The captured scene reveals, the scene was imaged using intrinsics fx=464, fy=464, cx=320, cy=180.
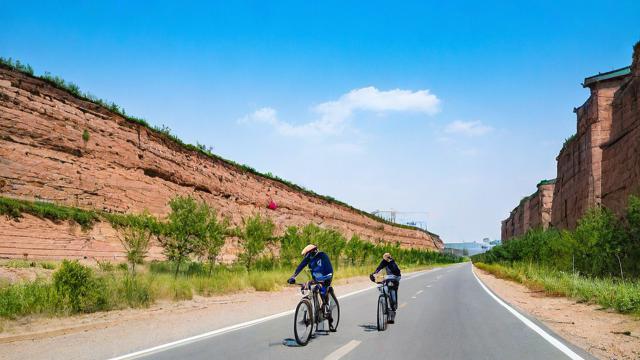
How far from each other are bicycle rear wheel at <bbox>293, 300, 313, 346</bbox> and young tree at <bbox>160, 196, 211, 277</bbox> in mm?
17078

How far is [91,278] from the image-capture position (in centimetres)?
1415

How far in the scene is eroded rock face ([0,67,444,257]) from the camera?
2722cm

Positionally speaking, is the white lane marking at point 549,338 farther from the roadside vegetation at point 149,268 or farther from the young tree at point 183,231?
the young tree at point 183,231

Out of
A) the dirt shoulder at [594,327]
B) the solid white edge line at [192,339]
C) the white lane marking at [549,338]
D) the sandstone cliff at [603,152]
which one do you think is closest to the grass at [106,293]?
the solid white edge line at [192,339]

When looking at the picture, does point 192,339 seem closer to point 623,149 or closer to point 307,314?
point 307,314

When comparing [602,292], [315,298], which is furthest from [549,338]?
[602,292]

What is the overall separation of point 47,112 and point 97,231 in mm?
9053

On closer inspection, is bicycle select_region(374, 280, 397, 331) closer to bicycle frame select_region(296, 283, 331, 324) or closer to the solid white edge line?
bicycle frame select_region(296, 283, 331, 324)

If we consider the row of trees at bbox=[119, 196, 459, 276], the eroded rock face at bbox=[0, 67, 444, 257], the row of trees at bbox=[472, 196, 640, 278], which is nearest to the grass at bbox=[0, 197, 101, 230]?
the eroded rock face at bbox=[0, 67, 444, 257]

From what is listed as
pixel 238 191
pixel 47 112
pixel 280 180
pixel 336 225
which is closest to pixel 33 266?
pixel 47 112

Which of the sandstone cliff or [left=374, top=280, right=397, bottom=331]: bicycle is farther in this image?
the sandstone cliff

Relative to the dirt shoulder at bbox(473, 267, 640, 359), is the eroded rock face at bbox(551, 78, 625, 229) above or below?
above

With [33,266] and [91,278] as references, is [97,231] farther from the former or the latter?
[91,278]

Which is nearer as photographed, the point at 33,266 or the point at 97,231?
the point at 33,266
